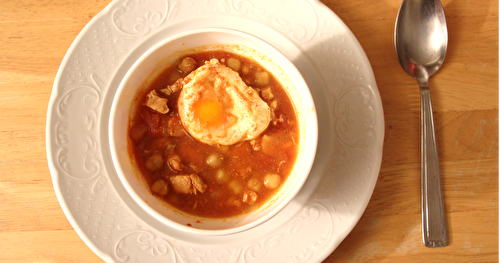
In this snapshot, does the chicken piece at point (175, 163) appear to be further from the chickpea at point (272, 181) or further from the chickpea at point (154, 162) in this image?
the chickpea at point (272, 181)

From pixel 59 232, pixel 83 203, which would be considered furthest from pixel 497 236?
pixel 59 232

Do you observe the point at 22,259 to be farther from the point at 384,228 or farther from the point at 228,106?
the point at 384,228

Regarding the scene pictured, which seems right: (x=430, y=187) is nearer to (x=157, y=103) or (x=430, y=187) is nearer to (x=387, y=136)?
(x=387, y=136)

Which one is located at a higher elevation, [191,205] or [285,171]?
[285,171]

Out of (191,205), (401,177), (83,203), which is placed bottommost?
(83,203)

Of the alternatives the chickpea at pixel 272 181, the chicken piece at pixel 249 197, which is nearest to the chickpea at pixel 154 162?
the chicken piece at pixel 249 197

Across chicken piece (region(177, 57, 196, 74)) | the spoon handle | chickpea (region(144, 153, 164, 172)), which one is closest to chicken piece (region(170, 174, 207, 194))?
chickpea (region(144, 153, 164, 172))

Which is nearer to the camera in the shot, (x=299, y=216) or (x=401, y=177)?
(x=299, y=216)
